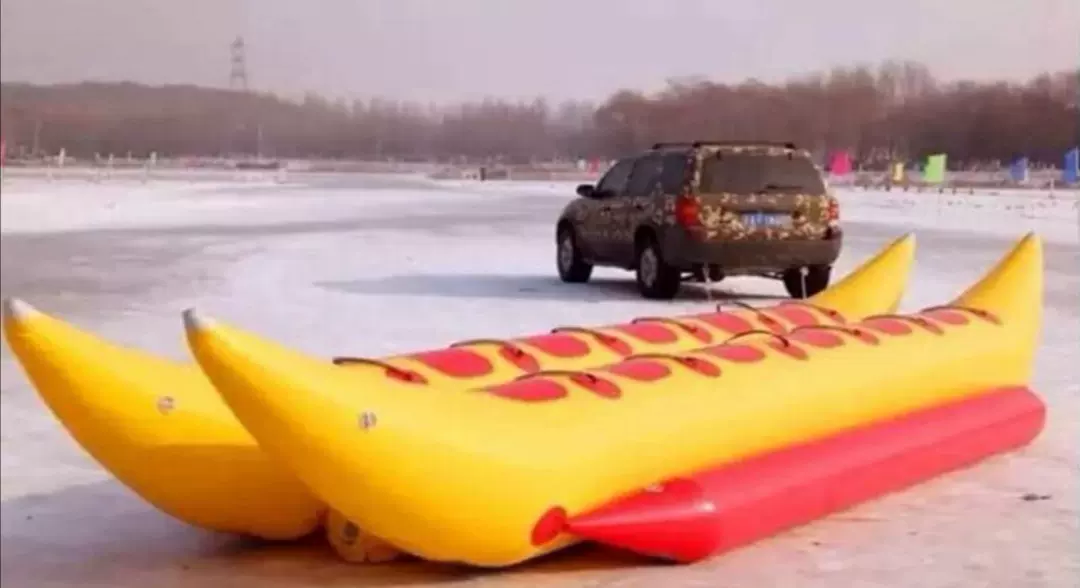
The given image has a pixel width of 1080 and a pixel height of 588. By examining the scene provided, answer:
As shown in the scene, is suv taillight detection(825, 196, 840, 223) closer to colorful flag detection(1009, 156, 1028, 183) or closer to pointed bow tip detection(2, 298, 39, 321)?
colorful flag detection(1009, 156, 1028, 183)

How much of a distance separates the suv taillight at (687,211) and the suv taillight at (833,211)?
2.48 feet

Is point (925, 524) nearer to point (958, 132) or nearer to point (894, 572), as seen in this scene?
point (894, 572)

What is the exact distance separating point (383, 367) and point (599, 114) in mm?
729

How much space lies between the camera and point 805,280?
5922mm

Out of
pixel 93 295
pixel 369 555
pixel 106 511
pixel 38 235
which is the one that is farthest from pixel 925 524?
pixel 38 235

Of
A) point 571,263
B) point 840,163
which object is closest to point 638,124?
point 840,163

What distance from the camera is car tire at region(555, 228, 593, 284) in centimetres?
725

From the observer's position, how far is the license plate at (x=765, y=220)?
6.02m

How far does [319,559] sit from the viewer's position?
→ 121 inches

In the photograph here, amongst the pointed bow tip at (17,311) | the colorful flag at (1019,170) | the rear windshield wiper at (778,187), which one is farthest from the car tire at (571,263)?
the pointed bow tip at (17,311)

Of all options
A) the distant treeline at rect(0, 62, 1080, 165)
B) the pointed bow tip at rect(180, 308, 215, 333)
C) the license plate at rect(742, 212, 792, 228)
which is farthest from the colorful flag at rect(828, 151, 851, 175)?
the license plate at rect(742, 212, 792, 228)

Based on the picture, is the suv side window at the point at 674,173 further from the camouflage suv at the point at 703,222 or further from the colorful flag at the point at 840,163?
the colorful flag at the point at 840,163

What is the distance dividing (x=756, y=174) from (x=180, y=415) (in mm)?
3521

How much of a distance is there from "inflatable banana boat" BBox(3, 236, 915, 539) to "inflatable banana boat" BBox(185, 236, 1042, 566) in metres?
0.13
